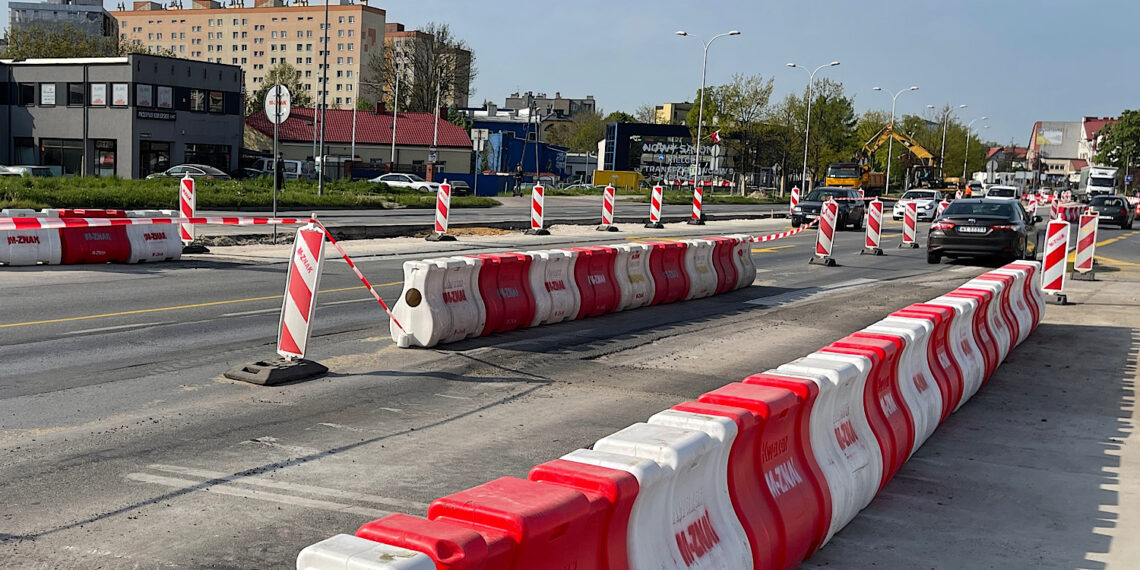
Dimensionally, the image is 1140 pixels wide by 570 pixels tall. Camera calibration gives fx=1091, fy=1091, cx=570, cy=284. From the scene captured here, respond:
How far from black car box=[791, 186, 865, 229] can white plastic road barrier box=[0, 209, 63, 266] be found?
26647 millimetres

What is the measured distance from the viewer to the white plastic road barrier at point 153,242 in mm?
17734

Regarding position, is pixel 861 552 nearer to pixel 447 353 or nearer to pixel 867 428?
pixel 867 428

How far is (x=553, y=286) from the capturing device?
12.9 metres

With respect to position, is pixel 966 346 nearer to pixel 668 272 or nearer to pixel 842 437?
pixel 842 437

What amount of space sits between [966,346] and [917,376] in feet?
6.98

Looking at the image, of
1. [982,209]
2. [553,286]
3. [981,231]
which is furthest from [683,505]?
[982,209]

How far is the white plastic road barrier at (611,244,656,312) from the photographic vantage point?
46.7ft

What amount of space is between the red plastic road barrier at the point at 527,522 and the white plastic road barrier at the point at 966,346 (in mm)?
6307

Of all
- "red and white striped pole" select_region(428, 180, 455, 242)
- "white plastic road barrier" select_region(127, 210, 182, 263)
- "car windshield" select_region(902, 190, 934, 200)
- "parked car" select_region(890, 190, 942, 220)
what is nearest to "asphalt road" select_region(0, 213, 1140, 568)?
"white plastic road barrier" select_region(127, 210, 182, 263)

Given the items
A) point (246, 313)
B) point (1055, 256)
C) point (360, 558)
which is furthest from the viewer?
point (1055, 256)

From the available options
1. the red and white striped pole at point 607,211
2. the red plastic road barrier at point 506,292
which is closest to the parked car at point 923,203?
the red and white striped pole at point 607,211

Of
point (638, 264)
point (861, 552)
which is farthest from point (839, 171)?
point (861, 552)

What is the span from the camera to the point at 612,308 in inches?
552

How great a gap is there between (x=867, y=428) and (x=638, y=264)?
27.5ft
